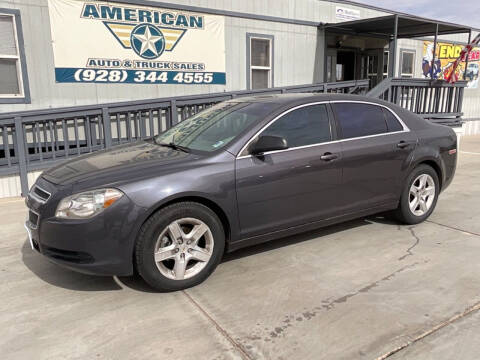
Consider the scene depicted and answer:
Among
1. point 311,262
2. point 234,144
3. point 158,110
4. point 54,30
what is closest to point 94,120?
point 158,110

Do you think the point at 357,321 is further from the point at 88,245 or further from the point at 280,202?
the point at 88,245

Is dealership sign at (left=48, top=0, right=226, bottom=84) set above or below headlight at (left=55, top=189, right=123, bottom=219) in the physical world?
above

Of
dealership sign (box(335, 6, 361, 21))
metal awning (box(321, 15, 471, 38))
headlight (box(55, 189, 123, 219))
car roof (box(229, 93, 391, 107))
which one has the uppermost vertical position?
dealership sign (box(335, 6, 361, 21))

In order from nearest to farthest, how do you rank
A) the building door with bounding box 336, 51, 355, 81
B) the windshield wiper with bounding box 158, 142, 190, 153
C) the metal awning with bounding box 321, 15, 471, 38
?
the windshield wiper with bounding box 158, 142, 190, 153 → the metal awning with bounding box 321, 15, 471, 38 → the building door with bounding box 336, 51, 355, 81

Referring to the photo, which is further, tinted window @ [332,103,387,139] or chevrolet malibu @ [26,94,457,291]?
tinted window @ [332,103,387,139]

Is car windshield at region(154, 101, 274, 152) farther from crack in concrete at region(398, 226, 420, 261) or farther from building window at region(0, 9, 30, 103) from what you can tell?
building window at region(0, 9, 30, 103)

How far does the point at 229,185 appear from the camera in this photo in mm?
3369

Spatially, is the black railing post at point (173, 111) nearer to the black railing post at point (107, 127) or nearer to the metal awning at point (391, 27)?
the black railing post at point (107, 127)

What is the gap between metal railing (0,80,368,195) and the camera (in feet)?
21.4

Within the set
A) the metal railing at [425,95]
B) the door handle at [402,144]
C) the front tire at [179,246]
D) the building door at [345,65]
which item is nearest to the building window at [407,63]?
the building door at [345,65]

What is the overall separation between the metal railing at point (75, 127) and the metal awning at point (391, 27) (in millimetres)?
3507

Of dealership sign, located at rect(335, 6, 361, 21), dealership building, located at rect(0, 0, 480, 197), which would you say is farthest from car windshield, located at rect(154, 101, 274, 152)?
dealership sign, located at rect(335, 6, 361, 21)

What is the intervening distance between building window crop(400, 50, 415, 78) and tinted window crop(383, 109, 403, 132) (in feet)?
34.3

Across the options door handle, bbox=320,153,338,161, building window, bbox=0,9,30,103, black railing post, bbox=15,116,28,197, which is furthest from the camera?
building window, bbox=0,9,30,103
